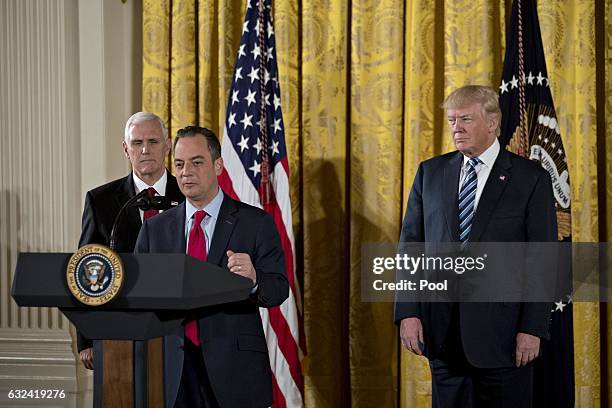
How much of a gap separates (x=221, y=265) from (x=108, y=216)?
0.77 meters

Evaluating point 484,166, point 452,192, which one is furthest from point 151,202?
point 484,166

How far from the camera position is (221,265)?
2.33 m

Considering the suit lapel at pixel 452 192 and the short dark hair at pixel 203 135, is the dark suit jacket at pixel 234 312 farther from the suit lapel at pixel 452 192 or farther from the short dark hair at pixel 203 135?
the suit lapel at pixel 452 192

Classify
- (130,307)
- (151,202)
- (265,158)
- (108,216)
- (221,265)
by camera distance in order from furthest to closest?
(265,158) → (108,216) → (221,265) → (151,202) → (130,307)

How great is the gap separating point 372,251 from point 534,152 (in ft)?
3.01

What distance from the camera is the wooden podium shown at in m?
1.77

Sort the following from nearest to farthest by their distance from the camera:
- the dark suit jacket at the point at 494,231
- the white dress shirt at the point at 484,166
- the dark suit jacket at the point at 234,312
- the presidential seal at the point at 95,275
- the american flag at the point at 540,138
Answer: the presidential seal at the point at 95,275 < the dark suit jacket at the point at 234,312 < the dark suit jacket at the point at 494,231 < the white dress shirt at the point at 484,166 < the american flag at the point at 540,138

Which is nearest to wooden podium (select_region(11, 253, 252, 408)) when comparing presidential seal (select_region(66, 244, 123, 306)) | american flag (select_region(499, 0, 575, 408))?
presidential seal (select_region(66, 244, 123, 306))

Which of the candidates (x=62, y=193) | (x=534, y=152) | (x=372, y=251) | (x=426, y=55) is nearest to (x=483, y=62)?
(x=426, y=55)

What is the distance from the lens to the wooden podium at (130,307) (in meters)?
1.77

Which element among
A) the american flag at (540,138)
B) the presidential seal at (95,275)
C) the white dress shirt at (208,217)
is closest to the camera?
the presidential seal at (95,275)

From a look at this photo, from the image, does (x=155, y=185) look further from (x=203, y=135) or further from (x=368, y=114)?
(x=368, y=114)

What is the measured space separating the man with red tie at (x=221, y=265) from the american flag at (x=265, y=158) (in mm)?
1115

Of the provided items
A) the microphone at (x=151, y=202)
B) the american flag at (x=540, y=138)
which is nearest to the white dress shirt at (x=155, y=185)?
the microphone at (x=151, y=202)
